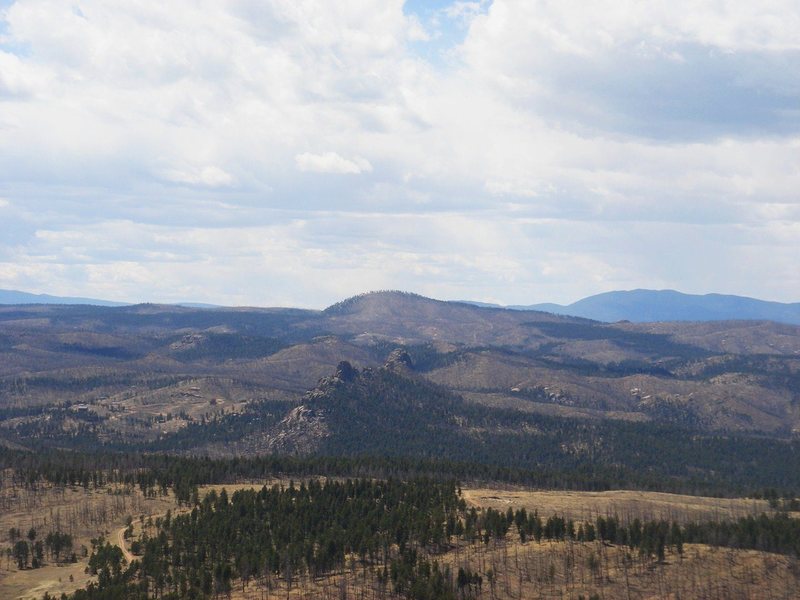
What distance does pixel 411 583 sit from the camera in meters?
199

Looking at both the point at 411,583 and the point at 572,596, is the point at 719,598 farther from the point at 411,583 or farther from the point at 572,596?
the point at 411,583

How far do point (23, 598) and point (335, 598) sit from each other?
232 feet

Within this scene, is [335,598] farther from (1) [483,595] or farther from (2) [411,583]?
(1) [483,595]

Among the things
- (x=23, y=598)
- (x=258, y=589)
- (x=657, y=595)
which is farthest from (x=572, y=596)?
(x=23, y=598)

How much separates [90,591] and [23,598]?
1994 centimetres

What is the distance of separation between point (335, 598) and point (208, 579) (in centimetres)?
2840

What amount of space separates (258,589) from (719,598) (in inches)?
3983

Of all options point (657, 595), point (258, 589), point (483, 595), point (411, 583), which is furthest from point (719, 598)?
point (258, 589)

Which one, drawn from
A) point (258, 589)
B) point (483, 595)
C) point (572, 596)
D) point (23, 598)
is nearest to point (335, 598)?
point (258, 589)

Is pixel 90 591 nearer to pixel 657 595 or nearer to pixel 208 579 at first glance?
pixel 208 579

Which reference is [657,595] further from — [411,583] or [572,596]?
[411,583]

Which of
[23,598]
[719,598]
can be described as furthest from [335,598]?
[719,598]

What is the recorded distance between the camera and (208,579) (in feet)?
641

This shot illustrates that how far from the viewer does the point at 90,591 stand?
19175cm
